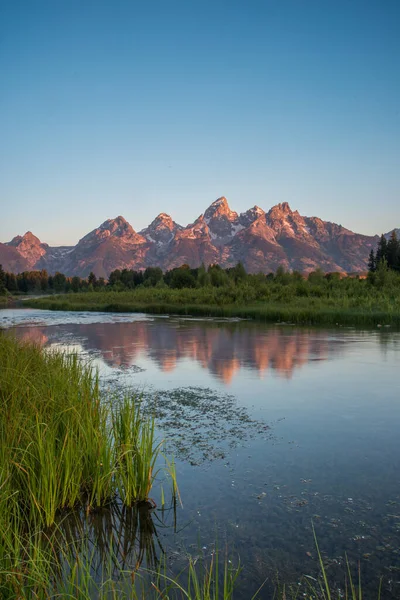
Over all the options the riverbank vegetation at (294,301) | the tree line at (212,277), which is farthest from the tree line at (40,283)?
the riverbank vegetation at (294,301)

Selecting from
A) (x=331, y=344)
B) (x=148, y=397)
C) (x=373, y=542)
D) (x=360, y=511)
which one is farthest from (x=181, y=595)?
(x=331, y=344)

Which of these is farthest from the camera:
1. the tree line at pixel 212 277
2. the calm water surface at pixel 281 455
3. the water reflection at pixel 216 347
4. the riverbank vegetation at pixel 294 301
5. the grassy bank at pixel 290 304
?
the tree line at pixel 212 277

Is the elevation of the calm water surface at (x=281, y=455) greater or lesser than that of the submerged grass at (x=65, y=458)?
lesser

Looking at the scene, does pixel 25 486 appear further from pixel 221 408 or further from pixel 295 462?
pixel 221 408

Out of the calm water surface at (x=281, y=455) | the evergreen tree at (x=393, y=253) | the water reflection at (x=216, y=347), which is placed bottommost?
the calm water surface at (x=281, y=455)

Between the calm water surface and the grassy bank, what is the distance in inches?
489

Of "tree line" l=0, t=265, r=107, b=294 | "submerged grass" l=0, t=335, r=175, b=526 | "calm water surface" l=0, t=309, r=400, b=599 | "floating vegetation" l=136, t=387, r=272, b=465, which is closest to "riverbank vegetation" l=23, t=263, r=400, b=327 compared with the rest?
"calm water surface" l=0, t=309, r=400, b=599

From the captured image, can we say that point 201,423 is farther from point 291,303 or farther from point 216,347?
point 291,303

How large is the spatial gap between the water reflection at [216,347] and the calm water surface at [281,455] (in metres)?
0.18

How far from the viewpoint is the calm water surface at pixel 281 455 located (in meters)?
4.58

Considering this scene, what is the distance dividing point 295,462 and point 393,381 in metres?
6.84

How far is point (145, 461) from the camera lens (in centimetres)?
531

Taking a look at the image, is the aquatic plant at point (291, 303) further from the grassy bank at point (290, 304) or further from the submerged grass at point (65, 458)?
the submerged grass at point (65, 458)

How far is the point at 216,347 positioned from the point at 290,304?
55.3ft
